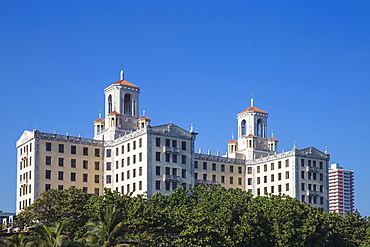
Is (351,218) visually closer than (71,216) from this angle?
No

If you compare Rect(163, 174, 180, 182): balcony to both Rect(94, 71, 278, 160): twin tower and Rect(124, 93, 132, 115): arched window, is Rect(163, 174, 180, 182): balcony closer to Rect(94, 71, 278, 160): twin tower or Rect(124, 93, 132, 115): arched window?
Rect(94, 71, 278, 160): twin tower

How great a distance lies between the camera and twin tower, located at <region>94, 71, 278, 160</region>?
152250 mm

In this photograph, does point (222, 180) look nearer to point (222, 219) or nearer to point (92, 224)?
point (222, 219)

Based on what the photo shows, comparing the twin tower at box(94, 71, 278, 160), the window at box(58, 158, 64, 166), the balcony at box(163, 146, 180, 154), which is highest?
the twin tower at box(94, 71, 278, 160)

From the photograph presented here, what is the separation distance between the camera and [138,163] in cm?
13762

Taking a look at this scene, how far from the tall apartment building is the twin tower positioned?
22 cm

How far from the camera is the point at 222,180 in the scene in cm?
15912

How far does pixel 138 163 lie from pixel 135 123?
64.6ft

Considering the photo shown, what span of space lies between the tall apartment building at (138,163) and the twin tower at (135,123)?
219mm

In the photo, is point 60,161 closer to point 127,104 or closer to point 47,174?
point 47,174

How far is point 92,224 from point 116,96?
82.9m

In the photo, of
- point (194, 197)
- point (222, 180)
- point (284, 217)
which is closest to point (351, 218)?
point (284, 217)

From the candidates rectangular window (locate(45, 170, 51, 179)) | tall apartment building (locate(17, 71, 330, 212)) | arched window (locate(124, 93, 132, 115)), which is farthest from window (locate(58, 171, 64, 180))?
arched window (locate(124, 93, 132, 115))

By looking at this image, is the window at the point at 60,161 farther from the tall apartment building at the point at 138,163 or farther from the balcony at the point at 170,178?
the balcony at the point at 170,178
